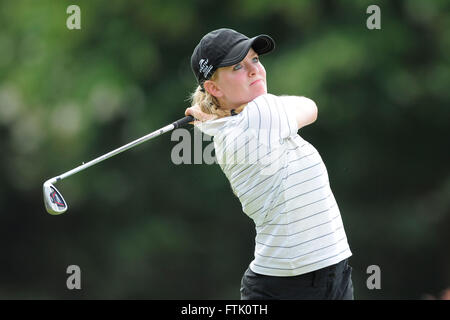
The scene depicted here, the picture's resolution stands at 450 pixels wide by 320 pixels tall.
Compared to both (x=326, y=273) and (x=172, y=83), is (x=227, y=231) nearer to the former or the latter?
(x=172, y=83)

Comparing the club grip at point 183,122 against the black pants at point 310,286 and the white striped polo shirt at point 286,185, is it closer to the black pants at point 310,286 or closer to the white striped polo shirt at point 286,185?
the white striped polo shirt at point 286,185

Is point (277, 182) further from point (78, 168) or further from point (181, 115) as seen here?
point (181, 115)

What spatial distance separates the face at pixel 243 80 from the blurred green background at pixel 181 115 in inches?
141

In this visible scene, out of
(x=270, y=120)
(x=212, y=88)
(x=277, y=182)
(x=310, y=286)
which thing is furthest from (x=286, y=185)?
(x=212, y=88)

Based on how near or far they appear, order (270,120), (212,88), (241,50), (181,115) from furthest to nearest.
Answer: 1. (181,115)
2. (212,88)
3. (241,50)
4. (270,120)

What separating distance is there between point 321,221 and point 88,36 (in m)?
5.23

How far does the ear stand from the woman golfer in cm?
4

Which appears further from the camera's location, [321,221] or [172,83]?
[172,83]

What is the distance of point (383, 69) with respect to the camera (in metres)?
6.83

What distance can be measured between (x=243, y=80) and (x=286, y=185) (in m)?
0.40

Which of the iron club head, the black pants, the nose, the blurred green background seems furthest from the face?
the blurred green background

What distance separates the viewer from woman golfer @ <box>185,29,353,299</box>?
2594 millimetres

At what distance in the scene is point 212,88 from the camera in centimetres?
280

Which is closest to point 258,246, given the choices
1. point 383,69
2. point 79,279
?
point 383,69
